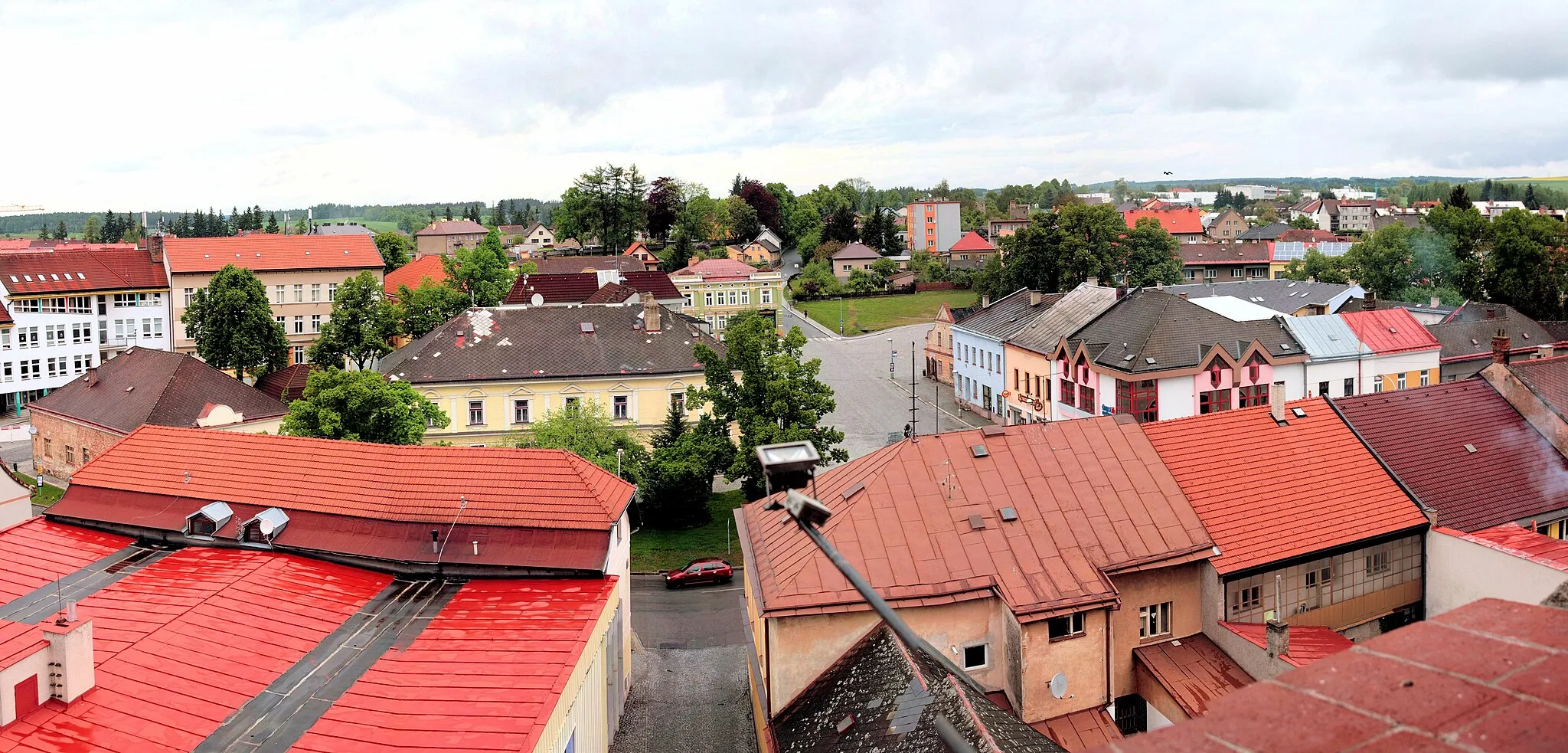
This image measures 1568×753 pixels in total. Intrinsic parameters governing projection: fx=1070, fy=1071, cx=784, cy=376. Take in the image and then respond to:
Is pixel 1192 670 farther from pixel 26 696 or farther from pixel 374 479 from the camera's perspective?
pixel 26 696

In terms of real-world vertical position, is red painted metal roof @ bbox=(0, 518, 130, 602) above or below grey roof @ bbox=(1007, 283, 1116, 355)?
below

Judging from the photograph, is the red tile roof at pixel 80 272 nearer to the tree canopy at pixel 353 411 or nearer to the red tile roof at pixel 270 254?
the red tile roof at pixel 270 254

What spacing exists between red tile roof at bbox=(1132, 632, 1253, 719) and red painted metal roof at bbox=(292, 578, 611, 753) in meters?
11.3

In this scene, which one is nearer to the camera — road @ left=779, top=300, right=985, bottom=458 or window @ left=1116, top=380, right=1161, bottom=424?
window @ left=1116, top=380, right=1161, bottom=424

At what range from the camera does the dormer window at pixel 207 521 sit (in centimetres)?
2481

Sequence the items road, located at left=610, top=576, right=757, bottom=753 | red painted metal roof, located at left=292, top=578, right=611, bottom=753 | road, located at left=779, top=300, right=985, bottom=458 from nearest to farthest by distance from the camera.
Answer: red painted metal roof, located at left=292, top=578, right=611, bottom=753
road, located at left=610, top=576, right=757, bottom=753
road, located at left=779, top=300, right=985, bottom=458

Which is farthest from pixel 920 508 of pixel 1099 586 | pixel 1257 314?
pixel 1257 314

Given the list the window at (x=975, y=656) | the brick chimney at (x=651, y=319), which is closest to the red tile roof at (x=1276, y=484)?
the window at (x=975, y=656)

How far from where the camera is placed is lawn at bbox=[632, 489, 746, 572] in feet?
121

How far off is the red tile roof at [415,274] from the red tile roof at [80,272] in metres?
19.5

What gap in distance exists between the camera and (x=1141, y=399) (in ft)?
153

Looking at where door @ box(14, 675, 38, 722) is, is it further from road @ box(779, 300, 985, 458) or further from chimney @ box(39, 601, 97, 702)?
road @ box(779, 300, 985, 458)

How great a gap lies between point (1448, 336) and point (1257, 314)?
10563 mm

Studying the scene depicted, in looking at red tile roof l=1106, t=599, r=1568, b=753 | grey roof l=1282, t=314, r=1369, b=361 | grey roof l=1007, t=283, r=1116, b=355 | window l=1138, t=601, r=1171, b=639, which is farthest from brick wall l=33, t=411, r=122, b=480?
grey roof l=1282, t=314, r=1369, b=361
